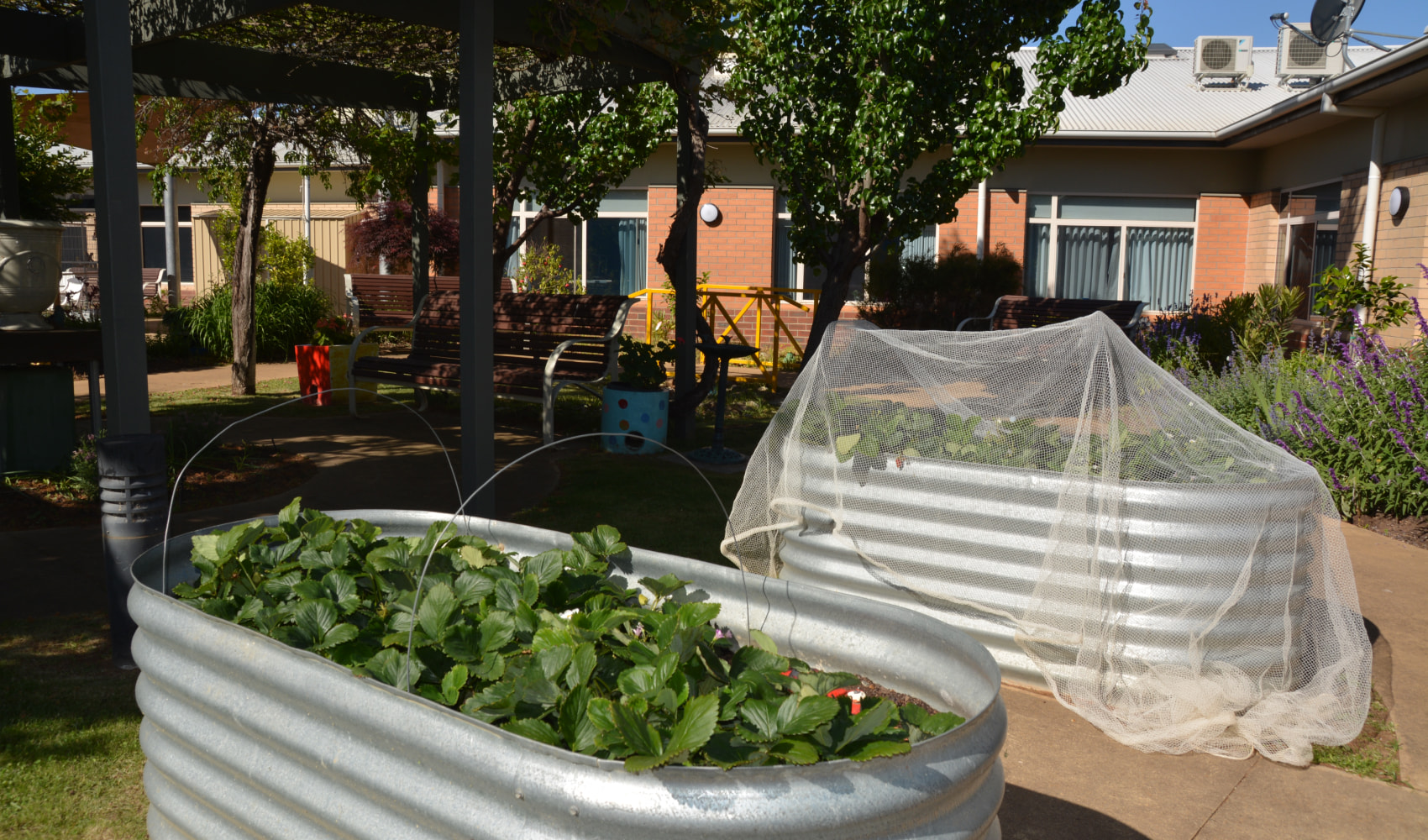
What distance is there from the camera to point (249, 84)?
8.11 metres

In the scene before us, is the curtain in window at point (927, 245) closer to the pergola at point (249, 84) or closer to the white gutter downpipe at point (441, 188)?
the pergola at point (249, 84)

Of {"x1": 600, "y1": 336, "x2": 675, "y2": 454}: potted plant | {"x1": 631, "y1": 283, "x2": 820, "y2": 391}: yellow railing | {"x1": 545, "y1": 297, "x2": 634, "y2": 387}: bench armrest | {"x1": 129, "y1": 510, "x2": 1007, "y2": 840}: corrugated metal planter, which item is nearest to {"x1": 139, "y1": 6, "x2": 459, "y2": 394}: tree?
{"x1": 545, "y1": 297, "x2": 634, "y2": 387}: bench armrest

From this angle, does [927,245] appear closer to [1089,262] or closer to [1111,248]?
[1089,262]

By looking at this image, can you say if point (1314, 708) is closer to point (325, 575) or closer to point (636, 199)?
Result: point (325, 575)

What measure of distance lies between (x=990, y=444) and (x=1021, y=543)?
1.25 ft

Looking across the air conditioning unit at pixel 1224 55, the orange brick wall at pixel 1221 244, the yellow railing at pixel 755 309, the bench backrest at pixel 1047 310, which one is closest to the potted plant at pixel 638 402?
the yellow railing at pixel 755 309

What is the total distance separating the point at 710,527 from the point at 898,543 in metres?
2.02

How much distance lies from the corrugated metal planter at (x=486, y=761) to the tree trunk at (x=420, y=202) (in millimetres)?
7451

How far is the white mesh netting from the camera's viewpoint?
3.26 metres

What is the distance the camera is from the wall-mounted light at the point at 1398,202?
30.8ft

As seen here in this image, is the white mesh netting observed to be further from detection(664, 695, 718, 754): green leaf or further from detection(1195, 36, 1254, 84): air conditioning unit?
detection(1195, 36, 1254, 84): air conditioning unit

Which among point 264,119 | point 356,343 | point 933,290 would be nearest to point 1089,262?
point 933,290

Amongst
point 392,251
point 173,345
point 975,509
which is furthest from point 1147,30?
point 392,251

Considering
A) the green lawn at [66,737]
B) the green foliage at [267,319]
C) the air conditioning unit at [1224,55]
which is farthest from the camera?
the air conditioning unit at [1224,55]
